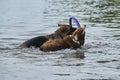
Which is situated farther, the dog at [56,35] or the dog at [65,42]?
the dog at [56,35]

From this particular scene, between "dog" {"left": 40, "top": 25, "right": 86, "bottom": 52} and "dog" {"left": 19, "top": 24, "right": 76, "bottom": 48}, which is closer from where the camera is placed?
"dog" {"left": 40, "top": 25, "right": 86, "bottom": 52}

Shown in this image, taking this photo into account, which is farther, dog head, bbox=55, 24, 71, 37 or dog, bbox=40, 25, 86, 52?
dog head, bbox=55, 24, 71, 37

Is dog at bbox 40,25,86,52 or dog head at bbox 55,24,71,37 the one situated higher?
dog head at bbox 55,24,71,37

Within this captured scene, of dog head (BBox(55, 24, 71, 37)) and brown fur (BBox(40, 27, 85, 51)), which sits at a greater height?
dog head (BBox(55, 24, 71, 37))

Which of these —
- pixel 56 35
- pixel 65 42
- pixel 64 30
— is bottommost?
pixel 65 42

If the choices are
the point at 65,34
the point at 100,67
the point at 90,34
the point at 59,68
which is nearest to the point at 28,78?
the point at 59,68

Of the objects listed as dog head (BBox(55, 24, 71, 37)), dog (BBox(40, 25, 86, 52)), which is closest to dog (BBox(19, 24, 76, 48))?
dog head (BBox(55, 24, 71, 37))

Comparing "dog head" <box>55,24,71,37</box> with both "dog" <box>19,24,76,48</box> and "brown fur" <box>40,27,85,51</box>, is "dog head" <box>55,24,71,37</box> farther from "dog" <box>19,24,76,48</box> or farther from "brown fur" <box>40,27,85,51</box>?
"brown fur" <box>40,27,85,51</box>

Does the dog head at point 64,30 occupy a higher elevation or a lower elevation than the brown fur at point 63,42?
higher

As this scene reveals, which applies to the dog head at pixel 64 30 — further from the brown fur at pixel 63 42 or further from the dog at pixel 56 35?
the brown fur at pixel 63 42

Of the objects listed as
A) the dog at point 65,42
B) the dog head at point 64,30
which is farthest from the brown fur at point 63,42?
the dog head at point 64,30

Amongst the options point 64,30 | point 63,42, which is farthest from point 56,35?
point 63,42

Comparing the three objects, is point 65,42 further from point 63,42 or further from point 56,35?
point 56,35

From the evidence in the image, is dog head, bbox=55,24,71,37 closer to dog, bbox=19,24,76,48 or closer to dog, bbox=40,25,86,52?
dog, bbox=19,24,76,48
